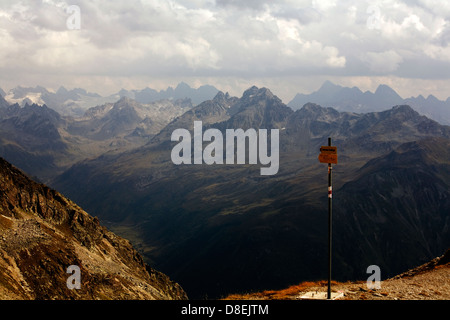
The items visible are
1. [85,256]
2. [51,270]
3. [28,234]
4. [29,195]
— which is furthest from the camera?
[29,195]

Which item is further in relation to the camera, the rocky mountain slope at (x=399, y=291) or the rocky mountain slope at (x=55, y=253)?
the rocky mountain slope at (x=55, y=253)

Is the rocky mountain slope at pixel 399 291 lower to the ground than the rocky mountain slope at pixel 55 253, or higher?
higher

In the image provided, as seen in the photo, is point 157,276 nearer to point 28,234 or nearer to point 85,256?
point 85,256

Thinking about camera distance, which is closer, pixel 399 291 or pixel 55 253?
pixel 399 291

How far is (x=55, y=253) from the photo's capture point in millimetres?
77250

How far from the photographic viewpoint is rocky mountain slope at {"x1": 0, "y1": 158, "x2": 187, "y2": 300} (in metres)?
66.1

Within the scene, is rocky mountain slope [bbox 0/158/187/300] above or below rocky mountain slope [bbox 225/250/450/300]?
below

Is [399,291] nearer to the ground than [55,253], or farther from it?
farther from it

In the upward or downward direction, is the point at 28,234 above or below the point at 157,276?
above

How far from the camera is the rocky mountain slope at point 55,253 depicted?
66.1 metres

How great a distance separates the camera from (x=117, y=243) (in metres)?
128

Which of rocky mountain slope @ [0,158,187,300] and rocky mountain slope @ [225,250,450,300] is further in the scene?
rocky mountain slope @ [0,158,187,300]
